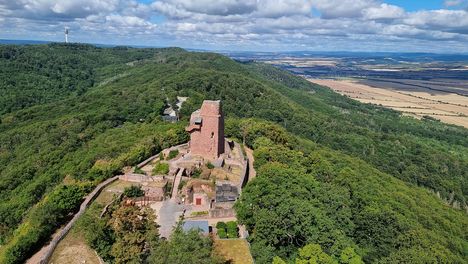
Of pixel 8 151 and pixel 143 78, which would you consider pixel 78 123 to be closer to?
pixel 8 151

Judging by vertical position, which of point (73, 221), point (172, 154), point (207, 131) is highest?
point (207, 131)

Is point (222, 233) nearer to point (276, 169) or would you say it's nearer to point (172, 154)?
point (276, 169)

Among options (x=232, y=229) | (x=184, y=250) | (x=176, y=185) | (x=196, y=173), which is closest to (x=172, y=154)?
(x=196, y=173)

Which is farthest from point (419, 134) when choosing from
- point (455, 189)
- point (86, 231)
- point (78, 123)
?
point (86, 231)

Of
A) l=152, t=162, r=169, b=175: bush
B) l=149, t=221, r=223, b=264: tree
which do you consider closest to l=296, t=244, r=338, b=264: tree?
l=149, t=221, r=223, b=264: tree

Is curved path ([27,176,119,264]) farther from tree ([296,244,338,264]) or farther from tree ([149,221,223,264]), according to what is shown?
tree ([296,244,338,264])
